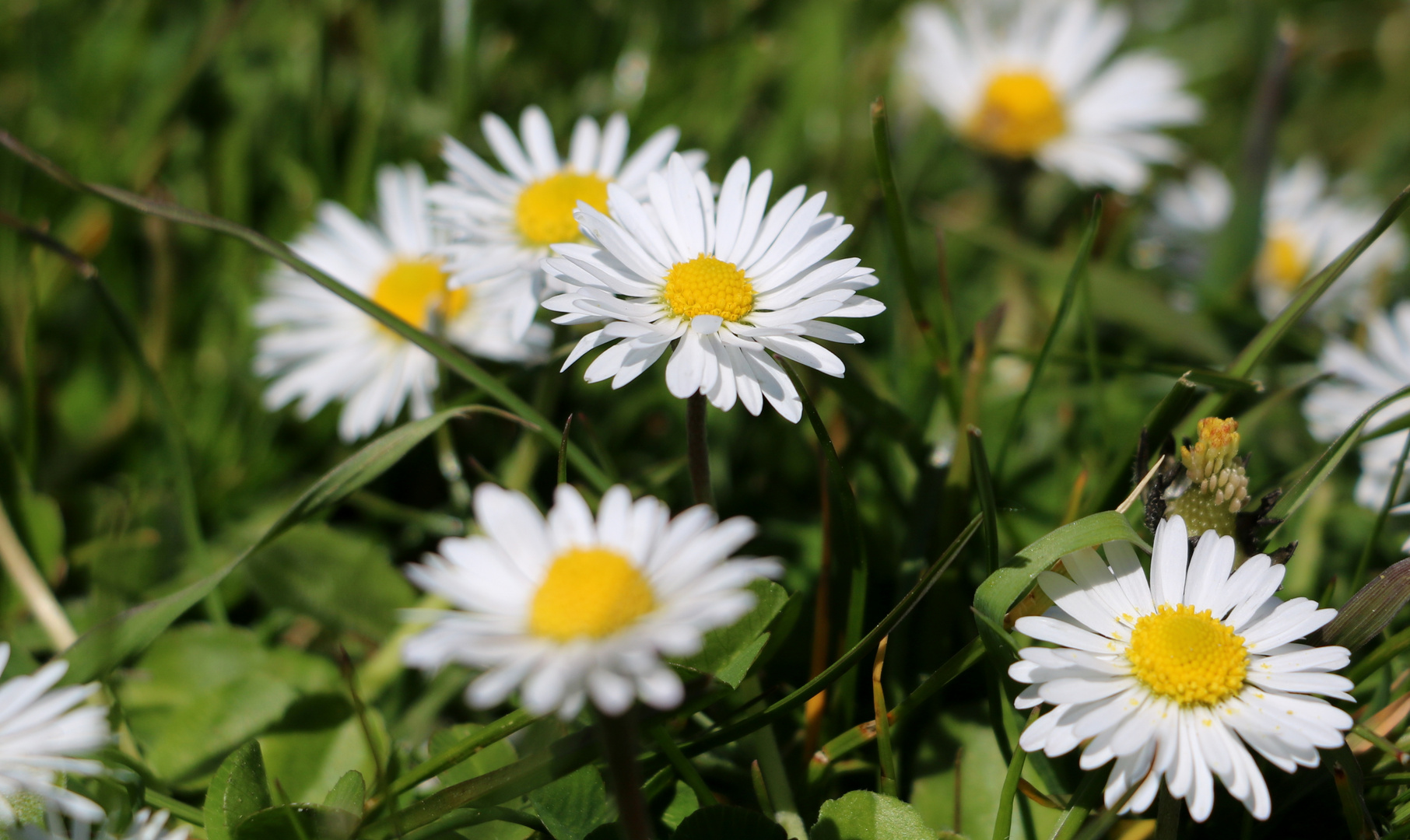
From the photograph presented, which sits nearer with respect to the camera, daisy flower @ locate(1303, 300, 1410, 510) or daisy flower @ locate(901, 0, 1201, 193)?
daisy flower @ locate(1303, 300, 1410, 510)

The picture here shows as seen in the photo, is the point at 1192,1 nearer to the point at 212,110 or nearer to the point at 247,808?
the point at 212,110

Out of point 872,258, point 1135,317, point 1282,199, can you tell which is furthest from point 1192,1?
point 872,258

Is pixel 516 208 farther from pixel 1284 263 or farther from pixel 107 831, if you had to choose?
pixel 1284 263

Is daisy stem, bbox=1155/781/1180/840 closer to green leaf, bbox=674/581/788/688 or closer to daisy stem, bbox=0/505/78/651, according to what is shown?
green leaf, bbox=674/581/788/688

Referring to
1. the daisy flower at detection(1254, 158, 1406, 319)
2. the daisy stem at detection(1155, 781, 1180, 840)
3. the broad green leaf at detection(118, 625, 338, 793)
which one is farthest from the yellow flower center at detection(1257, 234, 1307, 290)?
the broad green leaf at detection(118, 625, 338, 793)

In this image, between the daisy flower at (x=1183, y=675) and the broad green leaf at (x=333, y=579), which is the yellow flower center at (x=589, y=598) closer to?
the daisy flower at (x=1183, y=675)

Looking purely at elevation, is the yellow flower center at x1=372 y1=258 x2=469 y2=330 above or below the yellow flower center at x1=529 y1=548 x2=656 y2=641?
above

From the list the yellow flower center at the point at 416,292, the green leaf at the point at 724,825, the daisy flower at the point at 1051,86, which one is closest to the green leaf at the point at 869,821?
the green leaf at the point at 724,825
